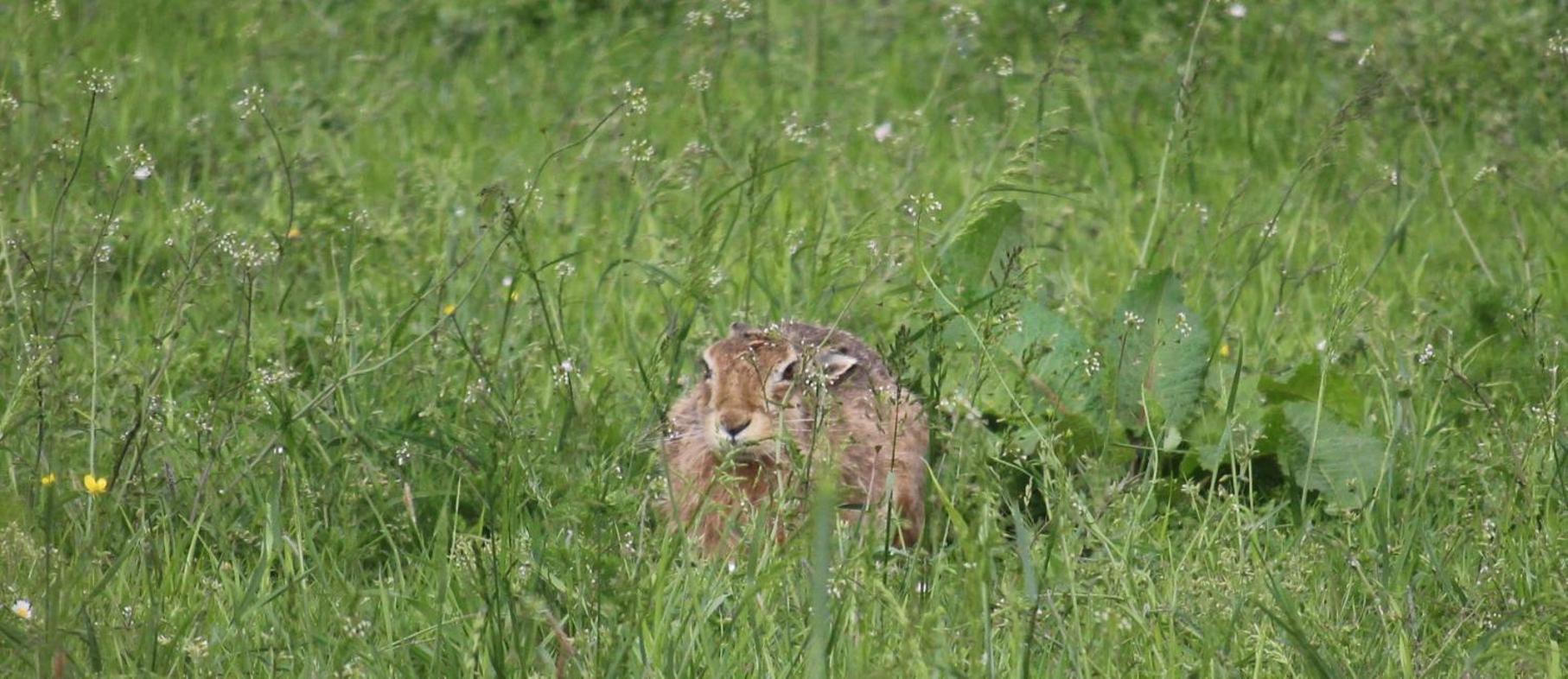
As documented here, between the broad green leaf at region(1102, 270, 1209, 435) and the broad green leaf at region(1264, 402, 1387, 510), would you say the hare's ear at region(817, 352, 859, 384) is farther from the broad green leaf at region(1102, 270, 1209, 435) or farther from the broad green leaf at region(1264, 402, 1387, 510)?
the broad green leaf at region(1264, 402, 1387, 510)

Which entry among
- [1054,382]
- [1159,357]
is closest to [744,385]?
[1054,382]

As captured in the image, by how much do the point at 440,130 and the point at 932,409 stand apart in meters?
4.57

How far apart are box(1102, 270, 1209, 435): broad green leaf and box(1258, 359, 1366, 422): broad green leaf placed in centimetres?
22

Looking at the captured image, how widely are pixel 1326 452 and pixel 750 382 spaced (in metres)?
1.41

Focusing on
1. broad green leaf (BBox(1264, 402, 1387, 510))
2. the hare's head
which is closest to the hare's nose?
the hare's head

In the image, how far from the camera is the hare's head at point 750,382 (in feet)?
14.9

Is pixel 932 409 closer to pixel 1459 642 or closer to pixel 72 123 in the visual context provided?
pixel 1459 642

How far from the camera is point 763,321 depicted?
5621mm

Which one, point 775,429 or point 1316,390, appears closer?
point 775,429

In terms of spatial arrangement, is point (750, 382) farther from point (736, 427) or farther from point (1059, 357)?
point (1059, 357)

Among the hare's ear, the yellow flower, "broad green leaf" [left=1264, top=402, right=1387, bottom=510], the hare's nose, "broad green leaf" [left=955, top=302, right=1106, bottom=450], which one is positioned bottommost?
"broad green leaf" [left=1264, top=402, right=1387, bottom=510]

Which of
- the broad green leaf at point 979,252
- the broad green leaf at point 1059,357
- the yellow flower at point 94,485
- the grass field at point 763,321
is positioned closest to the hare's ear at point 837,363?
the grass field at point 763,321

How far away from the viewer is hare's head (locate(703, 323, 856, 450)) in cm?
453

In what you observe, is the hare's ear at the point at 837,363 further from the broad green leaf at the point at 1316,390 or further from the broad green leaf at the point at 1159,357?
the broad green leaf at the point at 1316,390
